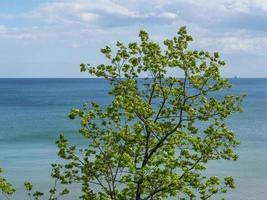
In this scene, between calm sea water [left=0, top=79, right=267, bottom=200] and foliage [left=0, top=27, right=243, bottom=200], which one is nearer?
foliage [left=0, top=27, right=243, bottom=200]

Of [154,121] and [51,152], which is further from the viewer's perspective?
[51,152]

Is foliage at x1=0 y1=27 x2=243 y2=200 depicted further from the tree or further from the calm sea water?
the calm sea water

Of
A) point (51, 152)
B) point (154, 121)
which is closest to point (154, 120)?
point (154, 121)

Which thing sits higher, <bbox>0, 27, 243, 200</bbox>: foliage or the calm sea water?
<bbox>0, 27, 243, 200</bbox>: foliage

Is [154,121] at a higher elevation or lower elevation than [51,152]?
higher

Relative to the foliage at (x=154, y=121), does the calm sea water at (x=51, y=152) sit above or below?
below

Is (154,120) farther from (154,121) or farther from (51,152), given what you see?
(51,152)

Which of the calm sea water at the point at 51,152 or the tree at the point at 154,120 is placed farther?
the calm sea water at the point at 51,152

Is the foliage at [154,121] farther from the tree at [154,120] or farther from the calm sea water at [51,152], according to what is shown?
the calm sea water at [51,152]

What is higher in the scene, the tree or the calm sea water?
the tree

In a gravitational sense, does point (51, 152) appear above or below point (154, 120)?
below

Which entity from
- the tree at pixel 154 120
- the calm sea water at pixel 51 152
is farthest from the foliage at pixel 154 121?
the calm sea water at pixel 51 152

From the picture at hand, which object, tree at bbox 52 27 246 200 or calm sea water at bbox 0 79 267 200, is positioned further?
calm sea water at bbox 0 79 267 200

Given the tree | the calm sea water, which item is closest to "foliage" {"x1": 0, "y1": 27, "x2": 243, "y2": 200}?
the tree
